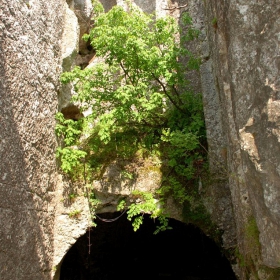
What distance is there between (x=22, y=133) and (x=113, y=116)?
1134mm

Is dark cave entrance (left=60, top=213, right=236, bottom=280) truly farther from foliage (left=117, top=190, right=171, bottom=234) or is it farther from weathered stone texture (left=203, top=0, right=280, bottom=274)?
weathered stone texture (left=203, top=0, right=280, bottom=274)

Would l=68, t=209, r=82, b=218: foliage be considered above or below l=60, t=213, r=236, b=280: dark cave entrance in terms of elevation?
above

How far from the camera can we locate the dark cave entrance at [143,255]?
789 centimetres

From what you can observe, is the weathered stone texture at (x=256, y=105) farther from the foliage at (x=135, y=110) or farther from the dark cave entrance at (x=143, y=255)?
the dark cave entrance at (x=143, y=255)

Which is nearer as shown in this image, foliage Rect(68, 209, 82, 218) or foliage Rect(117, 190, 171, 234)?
foliage Rect(117, 190, 171, 234)

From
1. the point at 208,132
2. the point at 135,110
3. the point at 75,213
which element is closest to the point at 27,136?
the point at 75,213

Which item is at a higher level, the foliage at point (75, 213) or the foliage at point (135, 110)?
the foliage at point (135, 110)

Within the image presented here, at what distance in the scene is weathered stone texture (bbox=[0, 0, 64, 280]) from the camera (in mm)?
3971

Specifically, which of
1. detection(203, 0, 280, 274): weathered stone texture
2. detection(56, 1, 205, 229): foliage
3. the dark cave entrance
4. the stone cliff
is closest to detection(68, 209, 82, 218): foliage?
the stone cliff

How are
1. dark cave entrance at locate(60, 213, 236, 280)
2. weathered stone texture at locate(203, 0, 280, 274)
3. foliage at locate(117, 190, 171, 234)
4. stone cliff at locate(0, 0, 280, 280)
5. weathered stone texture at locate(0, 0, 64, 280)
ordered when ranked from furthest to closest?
dark cave entrance at locate(60, 213, 236, 280)
foliage at locate(117, 190, 171, 234)
weathered stone texture at locate(0, 0, 64, 280)
stone cliff at locate(0, 0, 280, 280)
weathered stone texture at locate(203, 0, 280, 274)

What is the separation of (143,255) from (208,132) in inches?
190

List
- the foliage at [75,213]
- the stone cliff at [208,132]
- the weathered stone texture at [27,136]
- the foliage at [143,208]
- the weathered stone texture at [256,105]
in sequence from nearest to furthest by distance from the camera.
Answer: the weathered stone texture at [256,105] → the stone cliff at [208,132] → the weathered stone texture at [27,136] → the foliage at [143,208] → the foliage at [75,213]

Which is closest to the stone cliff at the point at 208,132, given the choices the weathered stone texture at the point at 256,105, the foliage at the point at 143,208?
the weathered stone texture at the point at 256,105

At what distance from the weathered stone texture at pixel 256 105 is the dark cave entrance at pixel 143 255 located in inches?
176
